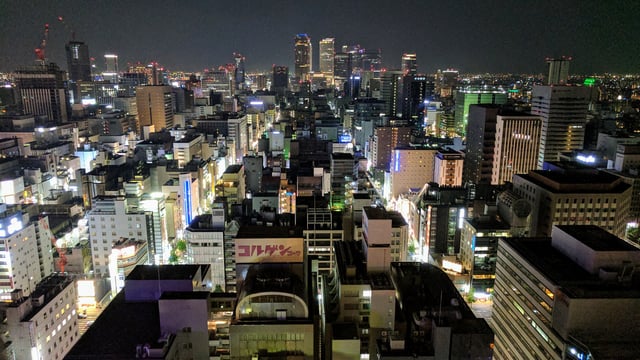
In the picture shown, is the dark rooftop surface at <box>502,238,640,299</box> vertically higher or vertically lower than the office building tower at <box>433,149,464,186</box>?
higher

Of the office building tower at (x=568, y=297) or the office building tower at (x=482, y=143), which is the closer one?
the office building tower at (x=568, y=297)

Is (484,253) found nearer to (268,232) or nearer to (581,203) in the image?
(581,203)

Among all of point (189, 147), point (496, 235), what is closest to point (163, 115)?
point (189, 147)

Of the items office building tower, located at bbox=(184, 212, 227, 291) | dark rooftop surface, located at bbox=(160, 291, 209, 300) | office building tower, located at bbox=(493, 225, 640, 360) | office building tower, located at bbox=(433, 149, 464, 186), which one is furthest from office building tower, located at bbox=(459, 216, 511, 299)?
Result: dark rooftop surface, located at bbox=(160, 291, 209, 300)

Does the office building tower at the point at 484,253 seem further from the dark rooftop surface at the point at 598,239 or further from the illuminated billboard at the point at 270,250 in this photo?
the illuminated billboard at the point at 270,250

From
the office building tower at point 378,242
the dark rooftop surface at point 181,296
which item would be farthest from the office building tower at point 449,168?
the dark rooftop surface at point 181,296

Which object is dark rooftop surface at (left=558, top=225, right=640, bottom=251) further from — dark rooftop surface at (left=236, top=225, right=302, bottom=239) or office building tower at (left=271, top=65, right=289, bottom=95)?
office building tower at (left=271, top=65, right=289, bottom=95)

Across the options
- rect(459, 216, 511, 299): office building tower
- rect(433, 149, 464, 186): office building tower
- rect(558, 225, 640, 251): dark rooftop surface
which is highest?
rect(558, 225, 640, 251): dark rooftop surface
